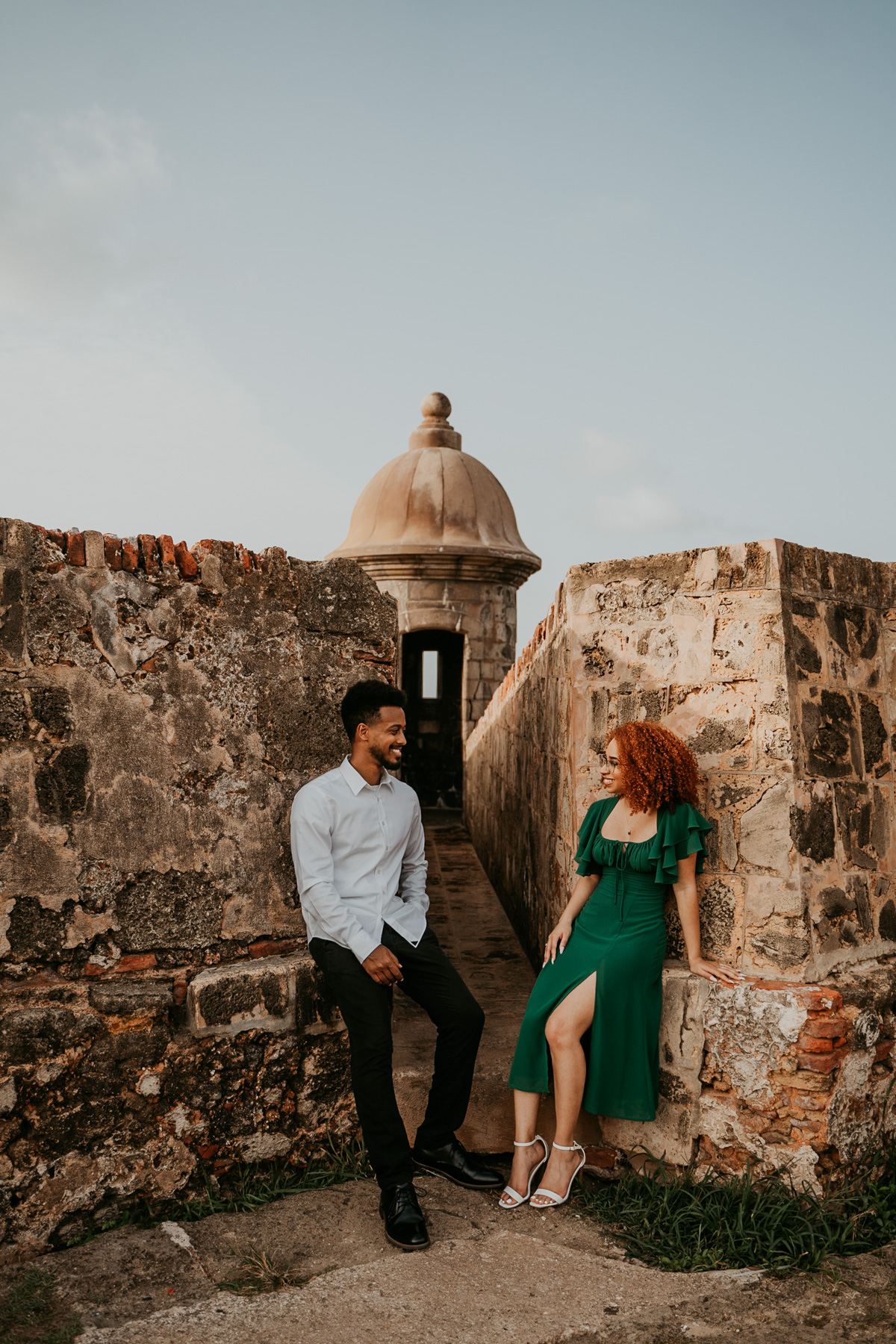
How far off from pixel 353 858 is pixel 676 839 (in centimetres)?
108

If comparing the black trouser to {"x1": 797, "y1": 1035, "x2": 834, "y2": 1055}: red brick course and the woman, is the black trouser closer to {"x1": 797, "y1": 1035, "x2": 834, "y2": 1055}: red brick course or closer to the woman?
the woman

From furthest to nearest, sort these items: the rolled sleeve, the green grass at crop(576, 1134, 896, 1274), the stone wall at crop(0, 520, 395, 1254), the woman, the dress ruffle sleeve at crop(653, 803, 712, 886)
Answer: the dress ruffle sleeve at crop(653, 803, 712, 886) < the woman < the rolled sleeve < the stone wall at crop(0, 520, 395, 1254) < the green grass at crop(576, 1134, 896, 1274)

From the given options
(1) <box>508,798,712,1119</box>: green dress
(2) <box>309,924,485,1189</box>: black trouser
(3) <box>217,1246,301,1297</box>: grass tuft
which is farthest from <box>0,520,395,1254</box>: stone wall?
(1) <box>508,798,712,1119</box>: green dress

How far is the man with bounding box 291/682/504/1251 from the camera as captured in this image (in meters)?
3.01

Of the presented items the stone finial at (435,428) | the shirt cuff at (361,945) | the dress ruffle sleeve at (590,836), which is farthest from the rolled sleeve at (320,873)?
the stone finial at (435,428)

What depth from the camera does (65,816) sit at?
9.92 ft

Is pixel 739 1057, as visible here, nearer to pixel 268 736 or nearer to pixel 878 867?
pixel 878 867

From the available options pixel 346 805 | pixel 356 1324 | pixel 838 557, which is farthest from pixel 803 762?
pixel 356 1324

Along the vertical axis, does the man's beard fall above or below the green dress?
above

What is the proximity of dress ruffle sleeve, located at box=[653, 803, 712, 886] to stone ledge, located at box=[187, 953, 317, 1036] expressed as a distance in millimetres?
1244

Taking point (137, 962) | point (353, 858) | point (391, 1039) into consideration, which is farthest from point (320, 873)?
point (137, 962)

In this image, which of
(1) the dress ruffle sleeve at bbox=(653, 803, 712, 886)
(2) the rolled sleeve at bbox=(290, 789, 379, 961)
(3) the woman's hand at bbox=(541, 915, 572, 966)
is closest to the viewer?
(2) the rolled sleeve at bbox=(290, 789, 379, 961)

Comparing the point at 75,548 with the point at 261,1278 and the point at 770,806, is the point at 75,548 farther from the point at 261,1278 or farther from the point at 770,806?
the point at 770,806

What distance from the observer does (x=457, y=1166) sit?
326 centimetres
